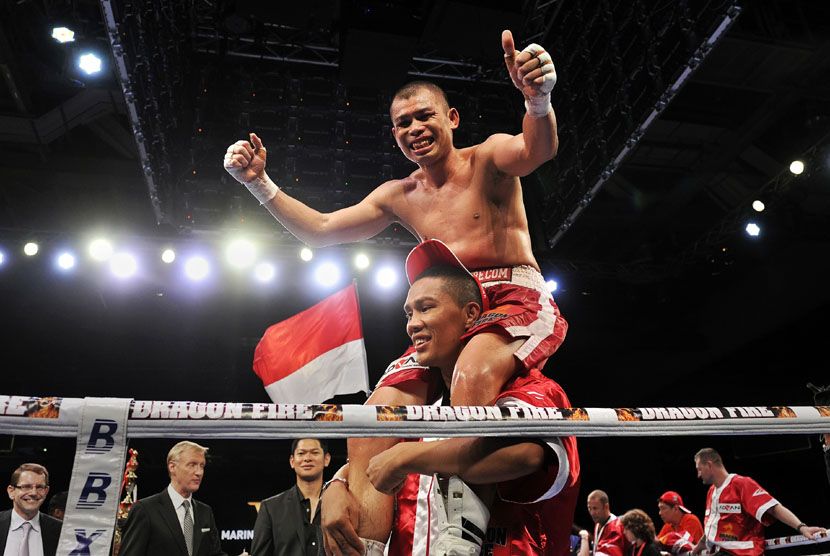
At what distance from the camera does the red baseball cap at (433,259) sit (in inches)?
72.6

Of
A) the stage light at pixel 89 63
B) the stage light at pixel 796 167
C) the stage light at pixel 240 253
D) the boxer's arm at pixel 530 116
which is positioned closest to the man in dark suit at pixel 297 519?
the boxer's arm at pixel 530 116

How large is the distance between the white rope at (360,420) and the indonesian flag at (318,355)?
477 centimetres

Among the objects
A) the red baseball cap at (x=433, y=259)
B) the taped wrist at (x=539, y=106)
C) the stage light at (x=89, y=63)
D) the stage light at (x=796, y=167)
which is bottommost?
the red baseball cap at (x=433, y=259)

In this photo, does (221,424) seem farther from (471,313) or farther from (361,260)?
(361,260)

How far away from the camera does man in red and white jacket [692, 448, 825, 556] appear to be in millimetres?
4758

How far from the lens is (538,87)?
178cm

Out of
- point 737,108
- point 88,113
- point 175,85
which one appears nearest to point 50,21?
point 175,85

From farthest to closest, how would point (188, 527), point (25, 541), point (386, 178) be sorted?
point (386, 178), point (25, 541), point (188, 527)

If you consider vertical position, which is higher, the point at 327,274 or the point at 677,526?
the point at 327,274

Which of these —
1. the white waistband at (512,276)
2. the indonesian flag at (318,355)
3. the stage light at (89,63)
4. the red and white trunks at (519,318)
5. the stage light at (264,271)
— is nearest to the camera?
the red and white trunks at (519,318)

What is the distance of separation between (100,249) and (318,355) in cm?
309

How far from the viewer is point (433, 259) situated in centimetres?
188

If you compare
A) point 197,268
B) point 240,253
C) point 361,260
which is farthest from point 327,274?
point 197,268

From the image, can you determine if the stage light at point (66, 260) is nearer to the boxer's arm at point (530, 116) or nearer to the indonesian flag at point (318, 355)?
the indonesian flag at point (318, 355)
